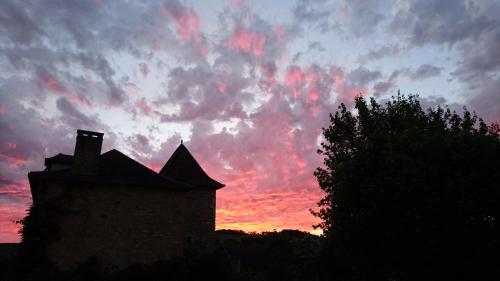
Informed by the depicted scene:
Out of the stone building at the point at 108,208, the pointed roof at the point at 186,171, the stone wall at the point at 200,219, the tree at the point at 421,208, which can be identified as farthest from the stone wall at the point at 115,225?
the tree at the point at 421,208

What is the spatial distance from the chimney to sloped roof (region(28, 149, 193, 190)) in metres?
0.39

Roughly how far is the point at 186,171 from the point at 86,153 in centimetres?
851

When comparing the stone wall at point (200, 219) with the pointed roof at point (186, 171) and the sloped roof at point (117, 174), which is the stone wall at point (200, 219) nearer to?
the pointed roof at point (186, 171)

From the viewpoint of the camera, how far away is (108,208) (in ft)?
68.6

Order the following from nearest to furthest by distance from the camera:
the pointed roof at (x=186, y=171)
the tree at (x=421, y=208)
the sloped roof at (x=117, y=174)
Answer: the tree at (x=421, y=208)
the sloped roof at (x=117, y=174)
the pointed roof at (x=186, y=171)

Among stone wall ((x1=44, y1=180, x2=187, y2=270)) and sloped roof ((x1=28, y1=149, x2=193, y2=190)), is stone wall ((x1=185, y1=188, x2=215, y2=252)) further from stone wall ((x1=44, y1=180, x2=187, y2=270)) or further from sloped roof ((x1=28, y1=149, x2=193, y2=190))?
sloped roof ((x1=28, y1=149, x2=193, y2=190))

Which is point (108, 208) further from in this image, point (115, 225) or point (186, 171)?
point (186, 171)

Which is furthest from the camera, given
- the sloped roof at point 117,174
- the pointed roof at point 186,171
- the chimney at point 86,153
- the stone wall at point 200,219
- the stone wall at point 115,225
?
the pointed roof at point 186,171

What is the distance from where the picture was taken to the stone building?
65.1 ft

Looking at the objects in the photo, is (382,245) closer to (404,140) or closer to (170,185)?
(404,140)

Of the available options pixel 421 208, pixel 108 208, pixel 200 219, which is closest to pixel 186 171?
pixel 200 219

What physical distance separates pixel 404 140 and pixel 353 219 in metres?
3.62

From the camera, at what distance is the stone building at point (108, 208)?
19.8m

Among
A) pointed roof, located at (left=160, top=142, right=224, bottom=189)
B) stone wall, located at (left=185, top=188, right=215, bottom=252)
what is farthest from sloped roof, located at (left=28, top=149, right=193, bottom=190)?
pointed roof, located at (left=160, top=142, right=224, bottom=189)
